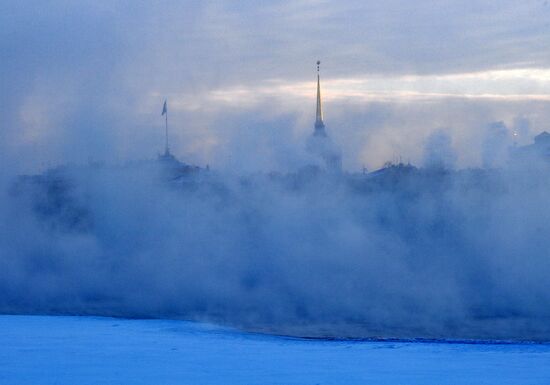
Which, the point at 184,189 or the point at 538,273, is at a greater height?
the point at 184,189

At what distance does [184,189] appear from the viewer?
28172 millimetres

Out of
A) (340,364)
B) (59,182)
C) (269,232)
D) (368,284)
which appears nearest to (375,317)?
(368,284)

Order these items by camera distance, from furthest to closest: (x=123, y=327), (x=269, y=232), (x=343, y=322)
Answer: (x=269, y=232) < (x=343, y=322) < (x=123, y=327)

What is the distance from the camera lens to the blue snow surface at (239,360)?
8.67 m

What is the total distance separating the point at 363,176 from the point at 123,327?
61.2 feet

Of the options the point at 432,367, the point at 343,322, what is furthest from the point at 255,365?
the point at 343,322

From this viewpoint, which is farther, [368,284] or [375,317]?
[368,284]

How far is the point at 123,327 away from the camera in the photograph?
12.9 m

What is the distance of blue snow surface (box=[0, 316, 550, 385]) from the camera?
28.5 feet

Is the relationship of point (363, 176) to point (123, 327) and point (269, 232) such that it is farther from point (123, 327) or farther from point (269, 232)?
point (123, 327)

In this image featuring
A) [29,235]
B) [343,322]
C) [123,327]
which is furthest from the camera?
[29,235]

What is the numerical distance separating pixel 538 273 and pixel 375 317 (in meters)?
5.20

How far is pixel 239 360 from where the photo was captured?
973 centimetres

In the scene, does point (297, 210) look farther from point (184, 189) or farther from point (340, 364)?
point (340, 364)
